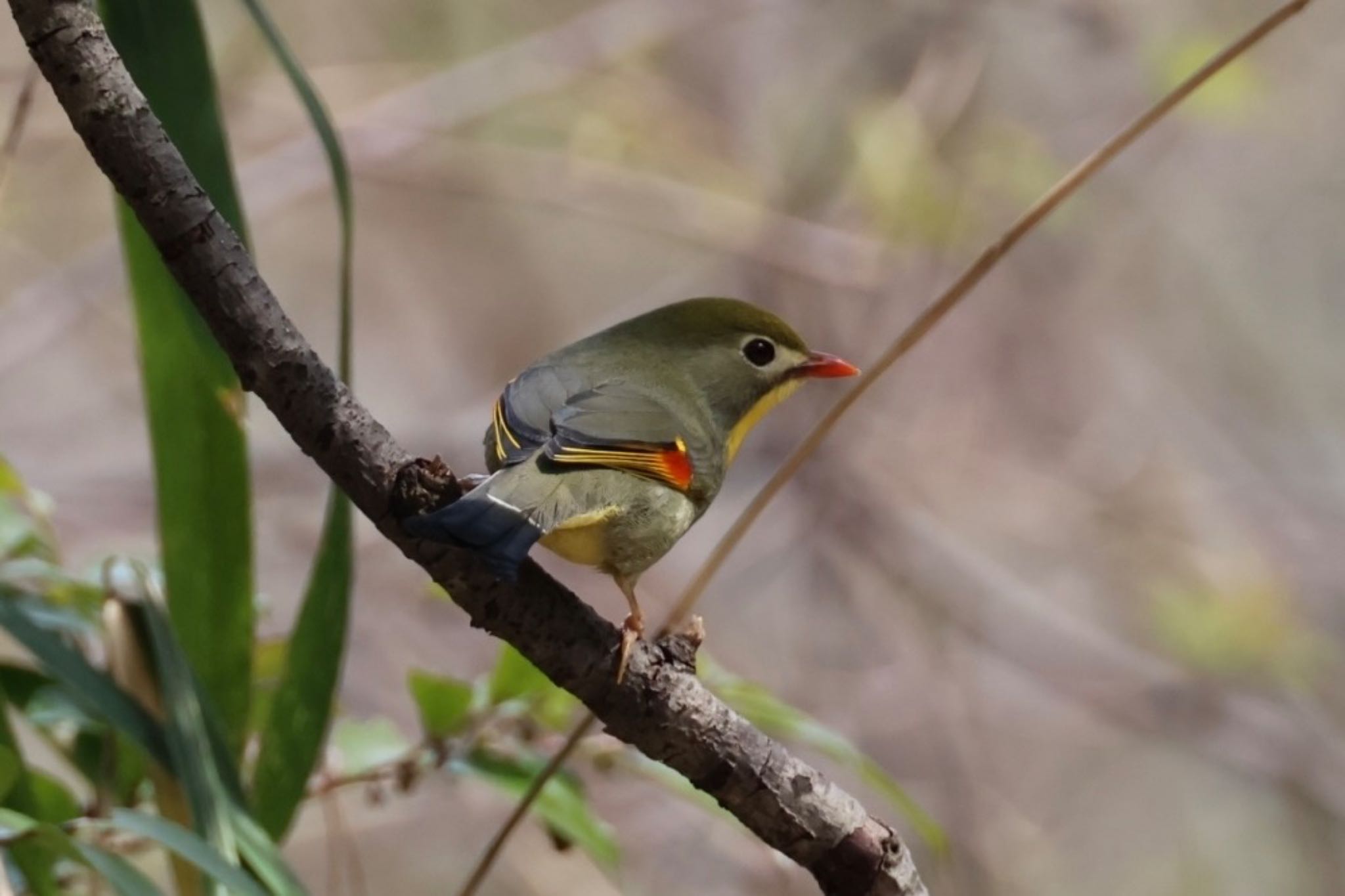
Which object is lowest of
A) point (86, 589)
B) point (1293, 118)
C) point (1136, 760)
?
point (86, 589)

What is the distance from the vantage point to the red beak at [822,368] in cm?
204

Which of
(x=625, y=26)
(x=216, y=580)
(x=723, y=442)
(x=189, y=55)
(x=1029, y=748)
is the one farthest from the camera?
(x=1029, y=748)

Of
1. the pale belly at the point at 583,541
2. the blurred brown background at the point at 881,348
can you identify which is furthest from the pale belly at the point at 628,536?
the blurred brown background at the point at 881,348

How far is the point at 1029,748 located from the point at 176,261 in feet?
16.8

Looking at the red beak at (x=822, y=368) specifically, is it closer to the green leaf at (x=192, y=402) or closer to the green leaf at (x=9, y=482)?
the green leaf at (x=192, y=402)

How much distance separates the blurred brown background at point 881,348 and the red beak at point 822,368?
2.26m

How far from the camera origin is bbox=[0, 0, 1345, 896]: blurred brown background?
447 centimetres

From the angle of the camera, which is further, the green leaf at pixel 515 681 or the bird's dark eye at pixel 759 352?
the bird's dark eye at pixel 759 352

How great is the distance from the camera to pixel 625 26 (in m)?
4.63

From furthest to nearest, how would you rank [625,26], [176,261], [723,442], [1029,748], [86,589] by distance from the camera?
1. [1029,748]
2. [625,26]
3. [723,442]
4. [86,589]
5. [176,261]

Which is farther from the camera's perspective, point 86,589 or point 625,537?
point 86,589

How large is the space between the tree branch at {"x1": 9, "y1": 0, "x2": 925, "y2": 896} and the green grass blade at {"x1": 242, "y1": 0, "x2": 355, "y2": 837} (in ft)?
1.24

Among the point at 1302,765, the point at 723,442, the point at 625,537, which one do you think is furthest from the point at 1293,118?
the point at 625,537

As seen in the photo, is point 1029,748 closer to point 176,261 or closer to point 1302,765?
point 1302,765
